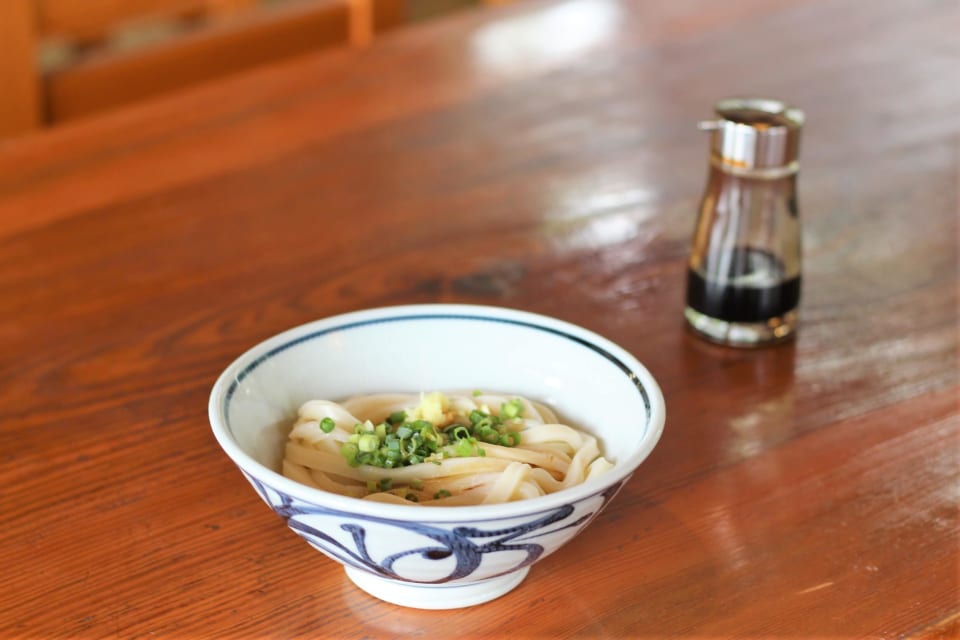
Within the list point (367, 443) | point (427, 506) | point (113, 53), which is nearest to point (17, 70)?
point (113, 53)

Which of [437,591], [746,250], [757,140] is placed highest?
[757,140]

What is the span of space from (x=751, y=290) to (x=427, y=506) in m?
0.50

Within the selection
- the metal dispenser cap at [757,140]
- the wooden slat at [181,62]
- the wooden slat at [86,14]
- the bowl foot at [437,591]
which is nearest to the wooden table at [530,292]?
the bowl foot at [437,591]

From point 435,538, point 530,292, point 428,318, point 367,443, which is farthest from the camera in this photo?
point 530,292

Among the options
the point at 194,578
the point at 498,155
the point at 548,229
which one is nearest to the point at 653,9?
the point at 498,155

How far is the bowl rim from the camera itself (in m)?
0.66

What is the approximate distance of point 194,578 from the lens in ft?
2.62

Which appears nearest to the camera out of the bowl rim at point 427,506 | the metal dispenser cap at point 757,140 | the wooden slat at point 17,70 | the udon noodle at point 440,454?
the bowl rim at point 427,506

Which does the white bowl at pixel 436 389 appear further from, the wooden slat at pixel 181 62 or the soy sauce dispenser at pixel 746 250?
→ the wooden slat at pixel 181 62

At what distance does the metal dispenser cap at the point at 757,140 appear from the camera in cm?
103

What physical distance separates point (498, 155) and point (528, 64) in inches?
13.6

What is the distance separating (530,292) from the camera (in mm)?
1193

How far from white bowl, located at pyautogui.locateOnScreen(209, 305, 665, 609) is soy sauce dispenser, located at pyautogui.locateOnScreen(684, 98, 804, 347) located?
26 centimetres

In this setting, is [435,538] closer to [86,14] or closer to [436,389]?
[436,389]
